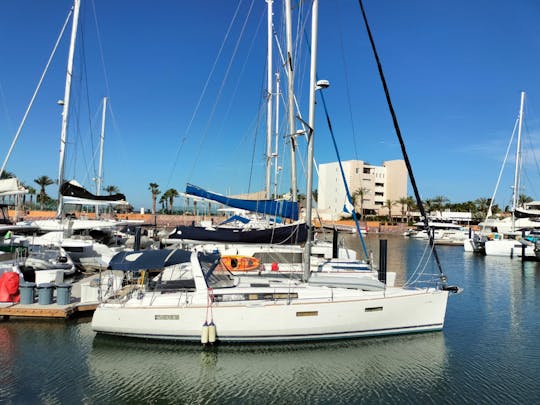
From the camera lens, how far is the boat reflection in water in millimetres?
10367

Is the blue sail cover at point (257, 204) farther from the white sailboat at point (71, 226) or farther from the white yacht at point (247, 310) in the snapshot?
the white sailboat at point (71, 226)

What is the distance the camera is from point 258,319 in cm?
1280

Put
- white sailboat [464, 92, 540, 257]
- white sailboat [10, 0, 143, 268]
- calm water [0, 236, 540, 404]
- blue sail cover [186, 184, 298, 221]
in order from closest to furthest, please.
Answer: calm water [0, 236, 540, 404] < blue sail cover [186, 184, 298, 221] < white sailboat [10, 0, 143, 268] < white sailboat [464, 92, 540, 257]

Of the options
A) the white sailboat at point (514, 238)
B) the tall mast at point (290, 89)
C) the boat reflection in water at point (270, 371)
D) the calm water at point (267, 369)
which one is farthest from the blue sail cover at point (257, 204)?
the white sailboat at point (514, 238)

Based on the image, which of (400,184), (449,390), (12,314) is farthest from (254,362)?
(400,184)

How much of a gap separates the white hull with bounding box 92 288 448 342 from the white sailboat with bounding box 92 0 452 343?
29 mm

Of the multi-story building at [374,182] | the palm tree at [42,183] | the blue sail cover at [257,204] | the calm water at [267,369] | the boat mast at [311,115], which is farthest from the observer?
the multi-story building at [374,182]

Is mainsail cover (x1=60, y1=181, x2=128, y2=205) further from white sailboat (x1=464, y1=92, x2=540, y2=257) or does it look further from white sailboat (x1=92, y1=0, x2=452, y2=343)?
white sailboat (x1=464, y1=92, x2=540, y2=257)

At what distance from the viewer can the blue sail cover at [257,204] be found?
67.0 ft

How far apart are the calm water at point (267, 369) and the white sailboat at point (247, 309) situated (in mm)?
483

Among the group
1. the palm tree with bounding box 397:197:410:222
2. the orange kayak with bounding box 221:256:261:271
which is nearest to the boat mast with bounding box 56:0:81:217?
the orange kayak with bounding box 221:256:261:271

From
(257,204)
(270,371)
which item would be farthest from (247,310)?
(257,204)

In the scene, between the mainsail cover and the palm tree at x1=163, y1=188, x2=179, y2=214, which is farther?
the palm tree at x1=163, y1=188, x2=179, y2=214

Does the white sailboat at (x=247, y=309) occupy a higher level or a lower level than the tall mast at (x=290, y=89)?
lower
